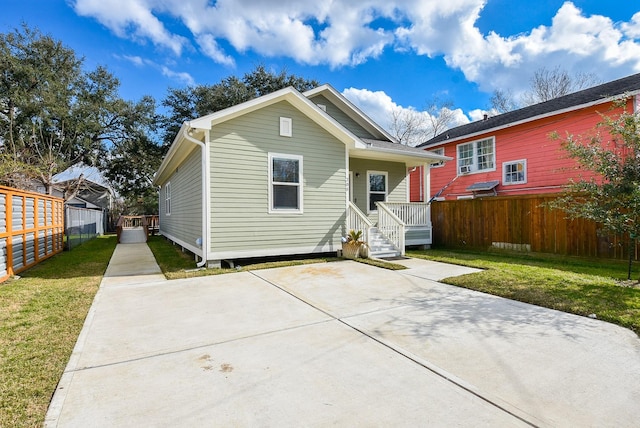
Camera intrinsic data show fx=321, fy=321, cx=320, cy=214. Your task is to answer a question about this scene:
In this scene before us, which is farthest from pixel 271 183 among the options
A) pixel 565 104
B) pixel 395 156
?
pixel 565 104

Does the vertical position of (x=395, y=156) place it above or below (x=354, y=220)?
above

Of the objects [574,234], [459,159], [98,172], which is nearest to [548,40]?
[459,159]

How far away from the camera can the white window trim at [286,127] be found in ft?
26.4

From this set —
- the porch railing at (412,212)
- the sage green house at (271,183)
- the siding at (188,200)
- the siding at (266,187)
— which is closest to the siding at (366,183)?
the sage green house at (271,183)

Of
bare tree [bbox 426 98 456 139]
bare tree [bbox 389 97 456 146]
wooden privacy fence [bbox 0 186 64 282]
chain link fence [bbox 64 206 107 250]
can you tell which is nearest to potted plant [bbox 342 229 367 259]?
wooden privacy fence [bbox 0 186 64 282]

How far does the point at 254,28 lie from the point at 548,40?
1423 centimetres

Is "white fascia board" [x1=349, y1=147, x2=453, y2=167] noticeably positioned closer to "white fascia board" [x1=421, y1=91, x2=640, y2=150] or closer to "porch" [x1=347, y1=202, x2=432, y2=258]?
"porch" [x1=347, y1=202, x2=432, y2=258]

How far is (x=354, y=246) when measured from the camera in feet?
28.3

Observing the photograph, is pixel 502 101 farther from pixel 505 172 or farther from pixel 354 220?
pixel 354 220

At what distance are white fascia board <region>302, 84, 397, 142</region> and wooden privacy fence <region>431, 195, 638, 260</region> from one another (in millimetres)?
3592

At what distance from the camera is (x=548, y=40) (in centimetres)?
1582

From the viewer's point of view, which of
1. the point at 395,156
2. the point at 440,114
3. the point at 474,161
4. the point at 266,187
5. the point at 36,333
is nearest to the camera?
the point at 36,333

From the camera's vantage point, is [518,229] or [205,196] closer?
[205,196]

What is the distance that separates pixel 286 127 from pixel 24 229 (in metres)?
6.45
